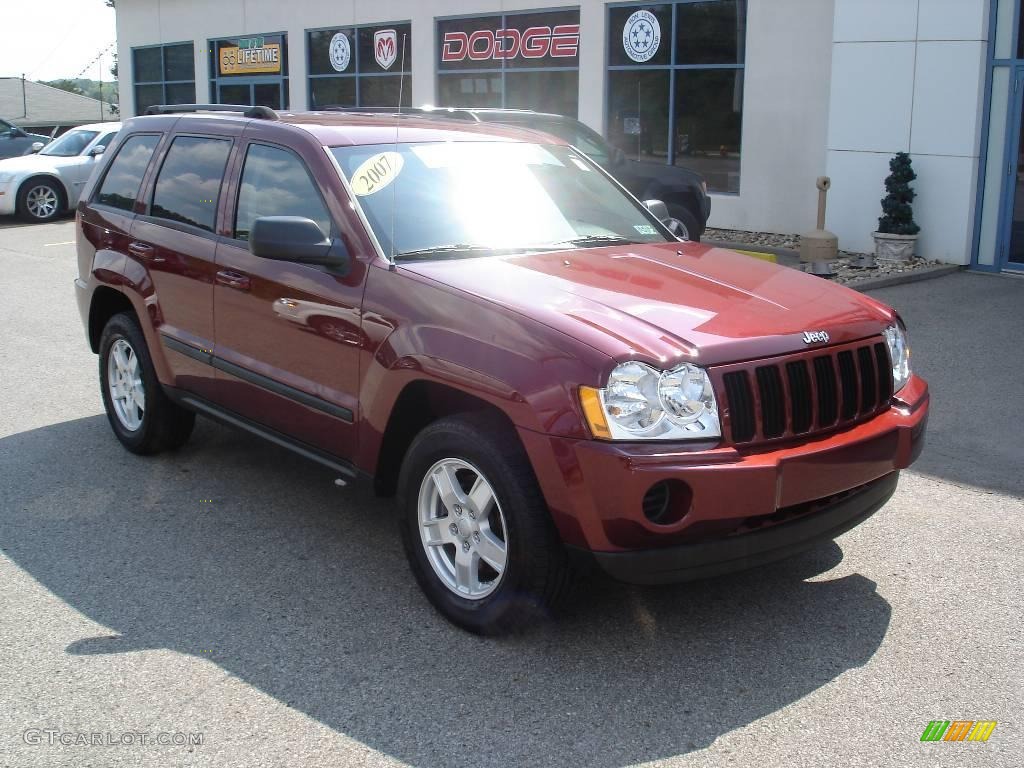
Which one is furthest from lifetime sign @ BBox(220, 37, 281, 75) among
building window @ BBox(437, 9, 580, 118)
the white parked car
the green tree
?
the green tree

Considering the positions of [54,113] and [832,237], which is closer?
[832,237]

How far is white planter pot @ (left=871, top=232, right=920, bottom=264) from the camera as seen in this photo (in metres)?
13.1

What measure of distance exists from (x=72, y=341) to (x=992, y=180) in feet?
32.4

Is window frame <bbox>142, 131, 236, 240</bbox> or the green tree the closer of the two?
window frame <bbox>142, 131, 236, 240</bbox>

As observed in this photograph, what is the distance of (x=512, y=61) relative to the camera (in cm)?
1977

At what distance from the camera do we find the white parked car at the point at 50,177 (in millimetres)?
19812

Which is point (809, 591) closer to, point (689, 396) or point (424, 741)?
point (689, 396)

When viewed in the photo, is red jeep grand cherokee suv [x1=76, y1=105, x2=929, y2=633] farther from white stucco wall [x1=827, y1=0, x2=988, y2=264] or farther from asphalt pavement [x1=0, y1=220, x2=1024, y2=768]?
white stucco wall [x1=827, y1=0, x2=988, y2=264]

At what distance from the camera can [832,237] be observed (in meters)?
13.7

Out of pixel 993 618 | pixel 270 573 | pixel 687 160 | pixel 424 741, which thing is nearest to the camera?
pixel 424 741

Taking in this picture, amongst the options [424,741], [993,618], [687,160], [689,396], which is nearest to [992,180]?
[687,160]

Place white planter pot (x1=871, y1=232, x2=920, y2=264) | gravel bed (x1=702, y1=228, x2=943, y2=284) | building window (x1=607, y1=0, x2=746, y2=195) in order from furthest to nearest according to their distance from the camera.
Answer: building window (x1=607, y1=0, x2=746, y2=195) → white planter pot (x1=871, y1=232, x2=920, y2=264) → gravel bed (x1=702, y1=228, x2=943, y2=284)

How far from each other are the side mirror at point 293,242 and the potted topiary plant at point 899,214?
392 inches

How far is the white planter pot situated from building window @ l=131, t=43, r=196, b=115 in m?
19.4
